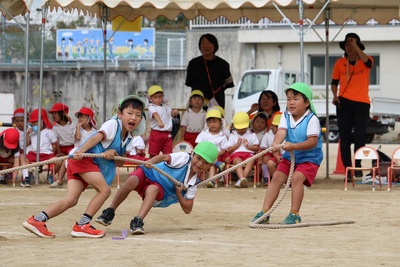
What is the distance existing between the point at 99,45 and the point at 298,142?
88.1ft

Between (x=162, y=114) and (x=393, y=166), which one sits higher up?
(x=162, y=114)

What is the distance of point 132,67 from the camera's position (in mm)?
36438

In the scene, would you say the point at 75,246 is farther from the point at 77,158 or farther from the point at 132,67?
the point at 132,67

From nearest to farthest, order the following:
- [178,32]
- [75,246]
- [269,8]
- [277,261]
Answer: [277,261] → [75,246] → [269,8] → [178,32]

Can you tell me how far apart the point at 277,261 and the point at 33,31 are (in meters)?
28.2

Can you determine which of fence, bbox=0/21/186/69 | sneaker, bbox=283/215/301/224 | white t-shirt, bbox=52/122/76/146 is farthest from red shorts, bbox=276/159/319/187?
fence, bbox=0/21/186/69

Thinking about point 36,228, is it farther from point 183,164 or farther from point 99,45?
point 99,45

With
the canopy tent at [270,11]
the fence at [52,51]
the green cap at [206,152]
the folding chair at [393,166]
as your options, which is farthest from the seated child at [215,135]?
the fence at [52,51]

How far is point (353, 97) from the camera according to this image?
54.9 feet

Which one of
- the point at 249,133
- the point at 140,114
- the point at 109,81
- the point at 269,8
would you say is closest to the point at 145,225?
the point at 140,114

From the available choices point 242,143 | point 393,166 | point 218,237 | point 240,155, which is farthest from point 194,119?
point 218,237

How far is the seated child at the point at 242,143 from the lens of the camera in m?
16.2

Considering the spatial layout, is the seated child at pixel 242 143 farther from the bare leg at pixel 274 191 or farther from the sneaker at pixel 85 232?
the sneaker at pixel 85 232

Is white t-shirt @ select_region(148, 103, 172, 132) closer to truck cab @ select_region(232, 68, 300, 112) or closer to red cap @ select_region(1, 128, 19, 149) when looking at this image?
red cap @ select_region(1, 128, 19, 149)
